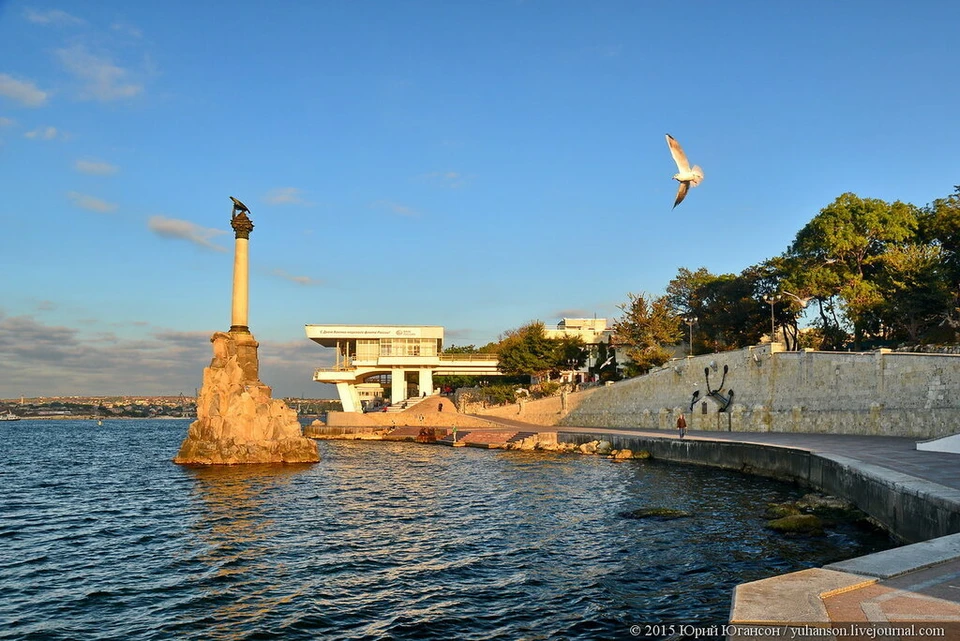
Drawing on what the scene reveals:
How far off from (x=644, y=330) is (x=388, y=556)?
48.9 m

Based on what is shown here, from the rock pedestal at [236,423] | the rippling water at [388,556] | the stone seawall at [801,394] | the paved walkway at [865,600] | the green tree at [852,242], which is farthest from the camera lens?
the green tree at [852,242]

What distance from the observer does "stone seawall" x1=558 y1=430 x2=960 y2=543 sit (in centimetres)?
1281

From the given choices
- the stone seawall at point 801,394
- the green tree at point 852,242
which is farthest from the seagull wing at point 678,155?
the green tree at point 852,242

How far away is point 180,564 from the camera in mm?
16000

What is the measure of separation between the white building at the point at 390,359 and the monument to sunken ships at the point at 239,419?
36197mm

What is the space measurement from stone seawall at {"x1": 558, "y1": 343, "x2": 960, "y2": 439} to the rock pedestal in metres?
26.6

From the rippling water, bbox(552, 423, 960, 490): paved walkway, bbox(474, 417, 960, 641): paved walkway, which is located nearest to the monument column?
the rippling water

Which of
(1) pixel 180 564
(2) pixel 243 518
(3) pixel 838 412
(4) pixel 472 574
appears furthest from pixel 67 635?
(3) pixel 838 412

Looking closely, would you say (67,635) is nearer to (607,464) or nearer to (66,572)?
(66,572)

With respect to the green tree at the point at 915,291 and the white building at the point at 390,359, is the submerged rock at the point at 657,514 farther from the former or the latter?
the white building at the point at 390,359

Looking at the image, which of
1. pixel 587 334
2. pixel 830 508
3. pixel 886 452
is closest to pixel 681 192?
pixel 830 508

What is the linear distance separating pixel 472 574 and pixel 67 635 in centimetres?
778

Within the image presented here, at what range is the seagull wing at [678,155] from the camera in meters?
17.6

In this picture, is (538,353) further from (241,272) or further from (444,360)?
(241,272)
